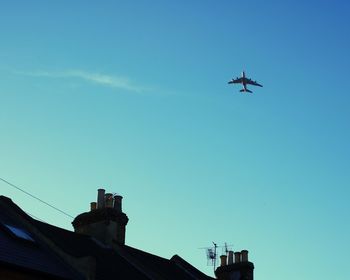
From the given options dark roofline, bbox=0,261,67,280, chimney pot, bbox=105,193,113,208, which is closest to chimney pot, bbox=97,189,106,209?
chimney pot, bbox=105,193,113,208

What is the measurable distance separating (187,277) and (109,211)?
508 centimetres

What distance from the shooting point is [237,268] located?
3036 centimetres

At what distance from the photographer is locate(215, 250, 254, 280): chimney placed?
99.2 feet

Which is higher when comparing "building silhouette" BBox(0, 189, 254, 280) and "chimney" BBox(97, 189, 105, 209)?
"chimney" BBox(97, 189, 105, 209)

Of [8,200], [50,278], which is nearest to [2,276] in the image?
[50,278]

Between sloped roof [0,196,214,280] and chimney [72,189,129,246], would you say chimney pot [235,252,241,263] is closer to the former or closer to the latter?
sloped roof [0,196,214,280]

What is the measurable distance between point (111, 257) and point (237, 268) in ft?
28.1

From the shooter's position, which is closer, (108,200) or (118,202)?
(108,200)

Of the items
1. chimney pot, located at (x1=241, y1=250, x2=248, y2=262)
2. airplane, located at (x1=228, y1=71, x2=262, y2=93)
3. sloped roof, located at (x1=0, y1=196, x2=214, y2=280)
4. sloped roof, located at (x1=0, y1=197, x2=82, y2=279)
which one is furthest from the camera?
airplane, located at (x1=228, y1=71, x2=262, y2=93)

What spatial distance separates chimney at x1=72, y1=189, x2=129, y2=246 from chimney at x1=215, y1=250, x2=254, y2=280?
6.66 metres

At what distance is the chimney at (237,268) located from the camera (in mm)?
30250

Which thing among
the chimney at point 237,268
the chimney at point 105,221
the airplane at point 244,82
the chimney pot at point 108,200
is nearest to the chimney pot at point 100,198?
the chimney at point 105,221

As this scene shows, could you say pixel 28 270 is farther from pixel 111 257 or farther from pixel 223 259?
pixel 223 259

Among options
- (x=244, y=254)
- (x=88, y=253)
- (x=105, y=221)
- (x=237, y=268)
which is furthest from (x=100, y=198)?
(x=244, y=254)
